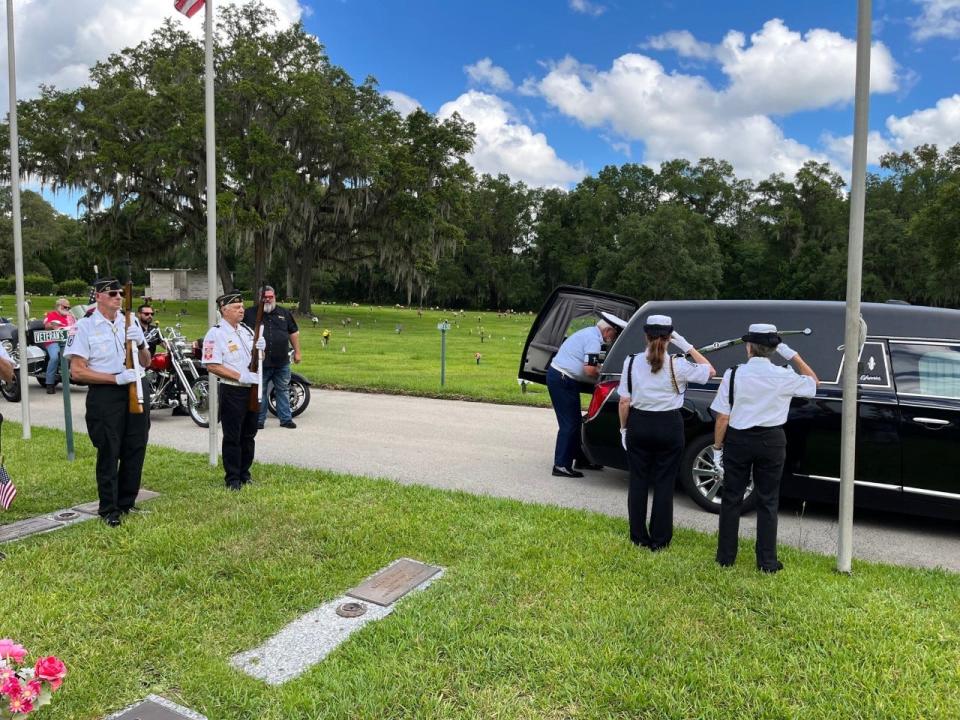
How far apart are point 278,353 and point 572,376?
425 cm

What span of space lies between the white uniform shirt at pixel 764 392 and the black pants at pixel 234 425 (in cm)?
396

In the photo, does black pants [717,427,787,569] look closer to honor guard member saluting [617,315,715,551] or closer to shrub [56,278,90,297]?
honor guard member saluting [617,315,715,551]

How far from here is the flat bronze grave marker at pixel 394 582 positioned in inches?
159

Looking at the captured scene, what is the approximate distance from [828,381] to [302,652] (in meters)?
4.59

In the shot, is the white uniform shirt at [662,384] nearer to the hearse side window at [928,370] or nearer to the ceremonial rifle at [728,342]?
the ceremonial rifle at [728,342]

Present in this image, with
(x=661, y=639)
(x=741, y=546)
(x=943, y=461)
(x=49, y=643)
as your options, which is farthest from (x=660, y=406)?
(x=49, y=643)

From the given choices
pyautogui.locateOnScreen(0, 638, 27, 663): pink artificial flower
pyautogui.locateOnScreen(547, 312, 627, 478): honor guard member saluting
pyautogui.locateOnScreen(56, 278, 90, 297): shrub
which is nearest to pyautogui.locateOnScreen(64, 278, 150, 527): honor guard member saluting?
pyautogui.locateOnScreen(0, 638, 27, 663): pink artificial flower

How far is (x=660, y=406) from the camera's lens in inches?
186

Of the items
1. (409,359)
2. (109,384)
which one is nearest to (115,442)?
(109,384)

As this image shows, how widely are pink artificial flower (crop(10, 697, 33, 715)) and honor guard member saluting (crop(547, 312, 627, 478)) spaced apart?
5448 mm

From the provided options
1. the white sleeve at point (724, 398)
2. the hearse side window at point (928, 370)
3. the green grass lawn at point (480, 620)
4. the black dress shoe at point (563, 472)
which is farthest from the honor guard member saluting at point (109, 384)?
the hearse side window at point (928, 370)

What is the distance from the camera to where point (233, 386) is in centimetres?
604

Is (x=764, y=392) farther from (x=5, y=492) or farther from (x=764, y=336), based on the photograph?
(x=5, y=492)

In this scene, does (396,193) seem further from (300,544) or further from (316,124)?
(300,544)
